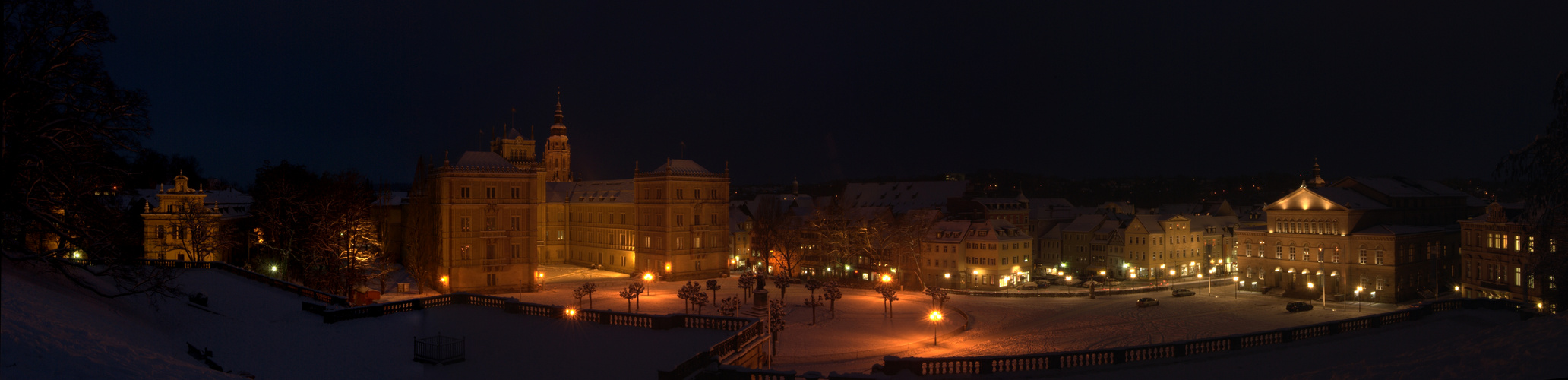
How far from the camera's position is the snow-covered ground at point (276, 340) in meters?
12.1

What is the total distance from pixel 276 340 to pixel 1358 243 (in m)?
62.5

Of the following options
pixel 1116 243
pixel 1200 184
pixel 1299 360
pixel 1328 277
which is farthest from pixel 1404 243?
pixel 1200 184

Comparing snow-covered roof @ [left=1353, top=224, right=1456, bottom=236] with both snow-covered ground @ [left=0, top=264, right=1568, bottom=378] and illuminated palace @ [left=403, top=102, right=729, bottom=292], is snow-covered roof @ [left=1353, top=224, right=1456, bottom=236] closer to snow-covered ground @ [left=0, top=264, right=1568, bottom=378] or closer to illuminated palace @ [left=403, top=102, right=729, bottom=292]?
snow-covered ground @ [left=0, top=264, right=1568, bottom=378]

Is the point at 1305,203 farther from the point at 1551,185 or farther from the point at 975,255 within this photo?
the point at 1551,185

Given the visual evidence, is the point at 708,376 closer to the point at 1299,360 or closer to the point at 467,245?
the point at 1299,360

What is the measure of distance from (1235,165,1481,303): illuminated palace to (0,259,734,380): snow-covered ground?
52119 millimetres

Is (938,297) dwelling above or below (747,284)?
below

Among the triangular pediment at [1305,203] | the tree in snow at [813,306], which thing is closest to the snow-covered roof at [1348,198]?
the triangular pediment at [1305,203]

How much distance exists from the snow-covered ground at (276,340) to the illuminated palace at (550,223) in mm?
27768

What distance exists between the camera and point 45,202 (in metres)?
16.7

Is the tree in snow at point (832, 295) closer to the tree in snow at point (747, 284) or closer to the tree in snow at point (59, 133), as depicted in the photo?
the tree in snow at point (747, 284)

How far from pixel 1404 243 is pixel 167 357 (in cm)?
6595

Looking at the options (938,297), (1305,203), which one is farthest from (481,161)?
(1305,203)

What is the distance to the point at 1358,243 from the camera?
179 ft
